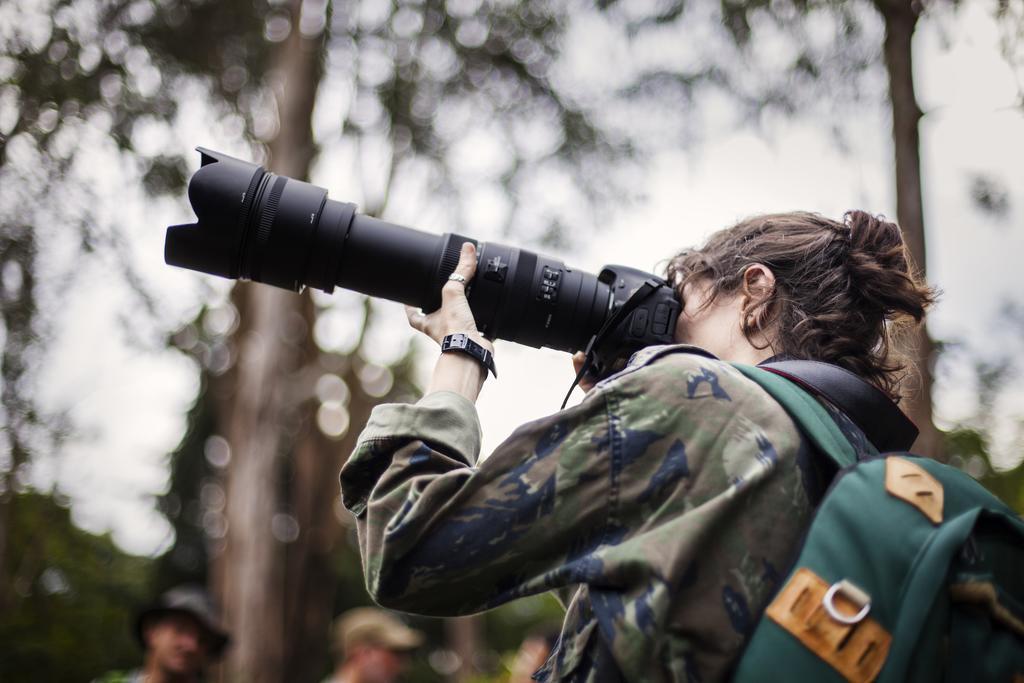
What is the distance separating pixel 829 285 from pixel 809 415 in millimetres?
388

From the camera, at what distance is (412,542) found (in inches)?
45.7

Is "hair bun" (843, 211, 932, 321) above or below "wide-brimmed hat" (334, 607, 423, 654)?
above

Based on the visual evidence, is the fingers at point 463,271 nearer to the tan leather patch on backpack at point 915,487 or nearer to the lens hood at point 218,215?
the lens hood at point 218,215

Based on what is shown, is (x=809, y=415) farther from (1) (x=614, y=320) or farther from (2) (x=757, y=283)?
(1) (x=614, y=320)

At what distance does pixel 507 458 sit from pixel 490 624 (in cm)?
2150

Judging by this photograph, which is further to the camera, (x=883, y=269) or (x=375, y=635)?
(x=375, y=635)

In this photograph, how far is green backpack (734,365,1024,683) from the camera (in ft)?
3.29

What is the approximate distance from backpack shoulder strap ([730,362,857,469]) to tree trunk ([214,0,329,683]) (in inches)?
274

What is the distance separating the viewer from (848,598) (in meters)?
1.03

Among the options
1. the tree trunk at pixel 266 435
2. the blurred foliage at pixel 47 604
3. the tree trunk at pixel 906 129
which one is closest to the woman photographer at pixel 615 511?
the tree trunk at pixel 906 129

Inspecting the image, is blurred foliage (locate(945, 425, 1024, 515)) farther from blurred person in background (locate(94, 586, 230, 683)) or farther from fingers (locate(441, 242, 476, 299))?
blurred person in background (locate(94, 586, 230, 683))

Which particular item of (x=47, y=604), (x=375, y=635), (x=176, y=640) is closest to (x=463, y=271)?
(x=176, y=640)

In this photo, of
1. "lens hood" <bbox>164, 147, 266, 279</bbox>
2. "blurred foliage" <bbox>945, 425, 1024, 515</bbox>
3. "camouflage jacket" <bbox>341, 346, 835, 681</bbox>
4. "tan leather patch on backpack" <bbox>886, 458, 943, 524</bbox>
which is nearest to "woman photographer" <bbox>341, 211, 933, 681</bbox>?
"camouflage jacket" <bbox>341, 346, 835, 681</bbox>

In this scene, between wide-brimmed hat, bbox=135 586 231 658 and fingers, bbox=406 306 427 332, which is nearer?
fingers, bbox=406 306 427 332
